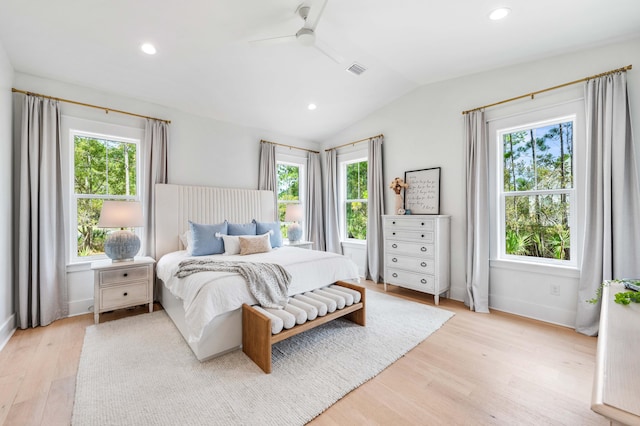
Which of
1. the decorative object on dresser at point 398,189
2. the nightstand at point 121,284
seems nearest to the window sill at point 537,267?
the decorative object on dresser at point 398,189

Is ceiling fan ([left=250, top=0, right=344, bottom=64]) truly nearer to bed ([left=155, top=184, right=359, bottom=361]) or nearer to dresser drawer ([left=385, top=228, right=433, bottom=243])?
bed ([left=155, top=184, right=359, bottom=361])

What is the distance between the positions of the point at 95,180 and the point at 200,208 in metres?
1.26

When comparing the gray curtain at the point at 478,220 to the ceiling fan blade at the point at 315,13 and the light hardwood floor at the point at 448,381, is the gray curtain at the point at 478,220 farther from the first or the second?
the ceiling fan blade at the point at 315,13

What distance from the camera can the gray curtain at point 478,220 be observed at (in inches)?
135

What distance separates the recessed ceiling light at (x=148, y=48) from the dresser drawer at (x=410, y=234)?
3598 millimetres

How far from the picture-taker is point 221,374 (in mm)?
2064

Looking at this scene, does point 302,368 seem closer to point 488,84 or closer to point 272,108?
point 272,108

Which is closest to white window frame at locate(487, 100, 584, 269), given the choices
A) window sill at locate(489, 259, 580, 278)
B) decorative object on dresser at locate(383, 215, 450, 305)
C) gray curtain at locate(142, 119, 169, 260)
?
window sill at locate(489, 259, 580, 278)

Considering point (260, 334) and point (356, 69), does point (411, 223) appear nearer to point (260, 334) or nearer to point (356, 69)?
point (356, 69)

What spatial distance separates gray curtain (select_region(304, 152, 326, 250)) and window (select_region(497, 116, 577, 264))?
302 centimetres

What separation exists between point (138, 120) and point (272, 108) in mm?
1824

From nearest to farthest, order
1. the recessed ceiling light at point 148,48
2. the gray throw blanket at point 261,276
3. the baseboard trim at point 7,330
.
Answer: the gray throw blanket at point 261,276, the baseboard trim at point 7,330, the recessed ceiling light at point 148,48

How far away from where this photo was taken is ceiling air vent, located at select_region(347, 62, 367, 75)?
11.4 ft

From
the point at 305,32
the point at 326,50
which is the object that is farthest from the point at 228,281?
the point at 326,50
